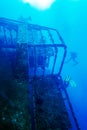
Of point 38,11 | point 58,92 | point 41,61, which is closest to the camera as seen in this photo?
point 58,92

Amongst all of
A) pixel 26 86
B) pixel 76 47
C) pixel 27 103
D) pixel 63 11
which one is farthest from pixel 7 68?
pixel 63 11

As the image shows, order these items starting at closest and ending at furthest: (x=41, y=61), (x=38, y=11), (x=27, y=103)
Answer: (x=27, y=103) → (x=41, y=61) → (x=38, y=11)

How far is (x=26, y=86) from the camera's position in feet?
9.32

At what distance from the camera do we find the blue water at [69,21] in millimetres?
17469

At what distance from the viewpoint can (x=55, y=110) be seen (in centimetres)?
286

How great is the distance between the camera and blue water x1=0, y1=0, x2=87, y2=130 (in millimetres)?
17469

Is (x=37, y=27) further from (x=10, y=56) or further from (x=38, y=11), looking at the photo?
(x=38, y=11)

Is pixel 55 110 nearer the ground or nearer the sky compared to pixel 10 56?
nearer the ground

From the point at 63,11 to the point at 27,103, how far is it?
1902cm

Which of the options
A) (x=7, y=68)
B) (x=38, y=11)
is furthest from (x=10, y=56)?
(x=38, y=11)

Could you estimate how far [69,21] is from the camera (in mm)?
20062

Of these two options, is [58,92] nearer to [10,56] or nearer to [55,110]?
[55,110]

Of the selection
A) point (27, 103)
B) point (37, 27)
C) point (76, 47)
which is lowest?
point (76, 47)

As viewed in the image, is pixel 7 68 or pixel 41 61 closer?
pixel 7 68
